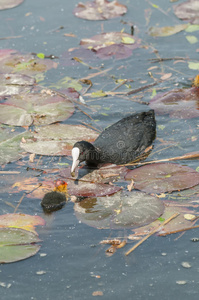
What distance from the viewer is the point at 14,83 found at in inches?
292

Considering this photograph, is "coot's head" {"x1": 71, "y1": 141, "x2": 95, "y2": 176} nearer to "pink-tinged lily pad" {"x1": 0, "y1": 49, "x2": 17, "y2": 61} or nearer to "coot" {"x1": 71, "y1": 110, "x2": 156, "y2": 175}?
"coot" {"x1": 71, "y1": 110, "x2": 156, "y2": 175}

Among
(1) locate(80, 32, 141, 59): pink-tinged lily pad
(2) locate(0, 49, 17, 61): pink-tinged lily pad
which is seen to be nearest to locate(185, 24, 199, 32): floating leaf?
(1) locate(80, 32, 141, 59): pink-tinged lily pad

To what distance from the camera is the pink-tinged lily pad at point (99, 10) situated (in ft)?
30.8

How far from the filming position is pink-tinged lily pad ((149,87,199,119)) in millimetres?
6781

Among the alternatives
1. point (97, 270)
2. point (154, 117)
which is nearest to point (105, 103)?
point (154, 117)

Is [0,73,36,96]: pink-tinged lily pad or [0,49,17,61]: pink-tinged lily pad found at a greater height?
[0,49,17,61]: pink-tinged lily pad

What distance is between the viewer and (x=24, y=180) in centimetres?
552

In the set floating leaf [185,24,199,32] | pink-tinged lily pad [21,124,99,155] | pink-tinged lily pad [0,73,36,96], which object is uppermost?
floating leaf [185,24,199,32]

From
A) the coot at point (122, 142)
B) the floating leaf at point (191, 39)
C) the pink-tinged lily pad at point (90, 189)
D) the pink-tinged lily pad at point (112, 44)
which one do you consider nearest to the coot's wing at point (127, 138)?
the coot at point (122, 142)

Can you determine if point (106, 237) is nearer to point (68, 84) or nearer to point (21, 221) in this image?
point (21, 221)

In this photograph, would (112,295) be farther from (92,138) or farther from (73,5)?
(73,5)

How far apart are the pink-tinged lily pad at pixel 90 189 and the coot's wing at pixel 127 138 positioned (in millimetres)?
757

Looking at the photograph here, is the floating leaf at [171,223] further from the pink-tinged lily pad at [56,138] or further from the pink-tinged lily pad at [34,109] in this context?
the pink-tinged lily pad at [34,109]

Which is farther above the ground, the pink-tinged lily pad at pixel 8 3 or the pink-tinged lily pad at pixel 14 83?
the pink-tinged lily pad at pixel 8 3
